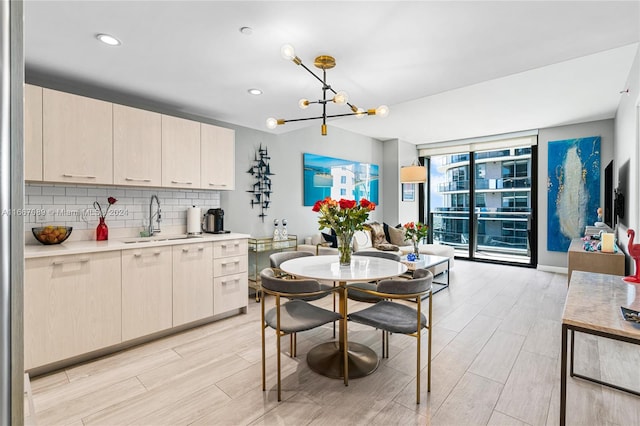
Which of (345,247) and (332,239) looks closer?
(345,247)

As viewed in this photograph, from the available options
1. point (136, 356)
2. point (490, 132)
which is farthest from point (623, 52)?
point (136, 356)

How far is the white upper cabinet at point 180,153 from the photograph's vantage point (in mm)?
3215

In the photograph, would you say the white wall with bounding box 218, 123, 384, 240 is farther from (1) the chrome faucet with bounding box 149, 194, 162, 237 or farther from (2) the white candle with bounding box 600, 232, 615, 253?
(2) the white candle with bounding box 600, 232, 615, 253

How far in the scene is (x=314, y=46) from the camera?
88.4 inches

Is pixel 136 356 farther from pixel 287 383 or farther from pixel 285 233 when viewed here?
pixel 285 233

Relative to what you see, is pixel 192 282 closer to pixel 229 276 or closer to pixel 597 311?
pixel 229 276

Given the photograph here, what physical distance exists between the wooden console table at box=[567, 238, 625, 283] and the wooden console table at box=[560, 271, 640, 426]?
1738 millimetres

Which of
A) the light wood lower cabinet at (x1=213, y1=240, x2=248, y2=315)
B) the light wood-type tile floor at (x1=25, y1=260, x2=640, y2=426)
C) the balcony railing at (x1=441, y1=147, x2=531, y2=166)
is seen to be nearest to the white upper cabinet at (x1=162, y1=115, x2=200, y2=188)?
the light wood lower cabinet at (x1=213, y1=240, x2=248, y2=315)

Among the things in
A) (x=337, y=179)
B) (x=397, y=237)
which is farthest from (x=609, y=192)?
(x=337, y=179)

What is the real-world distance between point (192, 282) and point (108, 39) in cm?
218

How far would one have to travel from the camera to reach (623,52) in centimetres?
298

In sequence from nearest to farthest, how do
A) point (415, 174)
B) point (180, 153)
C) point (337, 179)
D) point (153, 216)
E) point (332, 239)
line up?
1. point (180, 153)
2. point (153, 216)
3. point (332, 239)
4. point (337, 179)
5. point (415, 174)

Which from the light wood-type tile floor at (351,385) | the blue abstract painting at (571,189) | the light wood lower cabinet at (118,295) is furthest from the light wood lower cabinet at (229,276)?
the blue abstract painting at (571,189)

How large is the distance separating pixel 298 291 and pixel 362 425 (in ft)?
2.77
